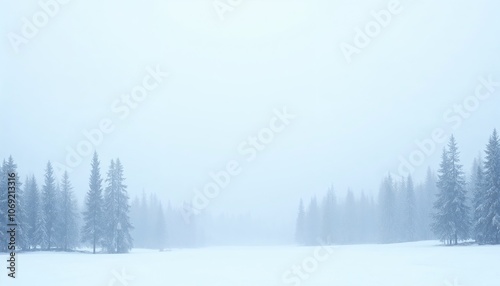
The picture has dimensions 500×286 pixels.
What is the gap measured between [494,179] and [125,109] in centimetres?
4790

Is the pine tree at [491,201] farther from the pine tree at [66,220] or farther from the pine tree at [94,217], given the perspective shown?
the pine tree at [66,220]

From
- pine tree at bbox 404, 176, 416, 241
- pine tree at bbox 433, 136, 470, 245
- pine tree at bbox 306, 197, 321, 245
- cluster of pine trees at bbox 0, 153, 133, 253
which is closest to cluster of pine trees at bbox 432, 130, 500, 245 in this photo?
pine tree at bbox 433, 136, 470, 245

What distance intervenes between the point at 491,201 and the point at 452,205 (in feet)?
17.3

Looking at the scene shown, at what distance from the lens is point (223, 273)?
73.4ft

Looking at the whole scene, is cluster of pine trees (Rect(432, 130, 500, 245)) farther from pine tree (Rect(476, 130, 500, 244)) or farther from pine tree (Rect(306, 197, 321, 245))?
pine tree (Rect(306, 197, 321, 245))

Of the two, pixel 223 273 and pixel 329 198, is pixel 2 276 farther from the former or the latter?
pixel 329 198

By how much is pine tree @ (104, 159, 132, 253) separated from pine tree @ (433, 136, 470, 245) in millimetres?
46388

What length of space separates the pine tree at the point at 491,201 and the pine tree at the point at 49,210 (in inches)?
2484

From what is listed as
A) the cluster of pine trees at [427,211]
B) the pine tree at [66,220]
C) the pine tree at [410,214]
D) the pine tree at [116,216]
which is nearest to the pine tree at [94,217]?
the pine tree at [116,216]

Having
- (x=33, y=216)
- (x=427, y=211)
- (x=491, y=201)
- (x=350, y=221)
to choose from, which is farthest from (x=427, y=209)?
(x=33, y=216)

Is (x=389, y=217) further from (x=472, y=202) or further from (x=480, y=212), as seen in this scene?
(x=480, y=212)

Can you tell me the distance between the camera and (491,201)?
139ft

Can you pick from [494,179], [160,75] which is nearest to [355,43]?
[494,179]

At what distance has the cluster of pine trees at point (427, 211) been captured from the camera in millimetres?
43375
